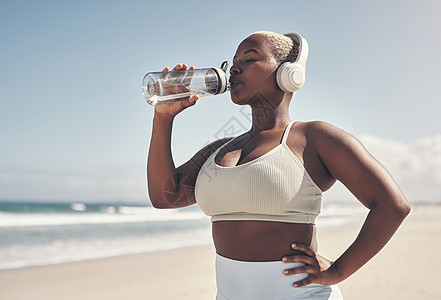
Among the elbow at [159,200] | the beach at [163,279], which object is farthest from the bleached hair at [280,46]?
the beach at [163,279]

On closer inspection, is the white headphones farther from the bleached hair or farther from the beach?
the beach

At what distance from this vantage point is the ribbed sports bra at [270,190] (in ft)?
5.17

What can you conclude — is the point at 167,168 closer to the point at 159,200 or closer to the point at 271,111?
the point at 159,200

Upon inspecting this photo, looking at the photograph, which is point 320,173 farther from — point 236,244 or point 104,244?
point 104,244

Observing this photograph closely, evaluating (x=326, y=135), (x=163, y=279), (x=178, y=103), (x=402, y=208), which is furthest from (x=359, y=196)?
(x=163, y=279)

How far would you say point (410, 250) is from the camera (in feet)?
31.5

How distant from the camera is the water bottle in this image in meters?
2.05

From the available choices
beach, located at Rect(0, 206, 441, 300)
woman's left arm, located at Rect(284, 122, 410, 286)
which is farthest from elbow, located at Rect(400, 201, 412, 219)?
beach, located at Rect(0, 206, 441, 300)

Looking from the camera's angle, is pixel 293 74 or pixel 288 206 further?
pixel 293 74

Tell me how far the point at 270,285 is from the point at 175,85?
111cm

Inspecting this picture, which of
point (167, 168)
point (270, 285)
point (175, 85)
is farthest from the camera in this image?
point (175, 85)

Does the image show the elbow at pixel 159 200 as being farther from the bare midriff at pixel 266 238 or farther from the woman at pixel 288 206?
the bare midriff at pixel 266 238

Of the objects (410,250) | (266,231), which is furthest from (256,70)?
(410,250)

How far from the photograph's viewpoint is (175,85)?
218 cm
